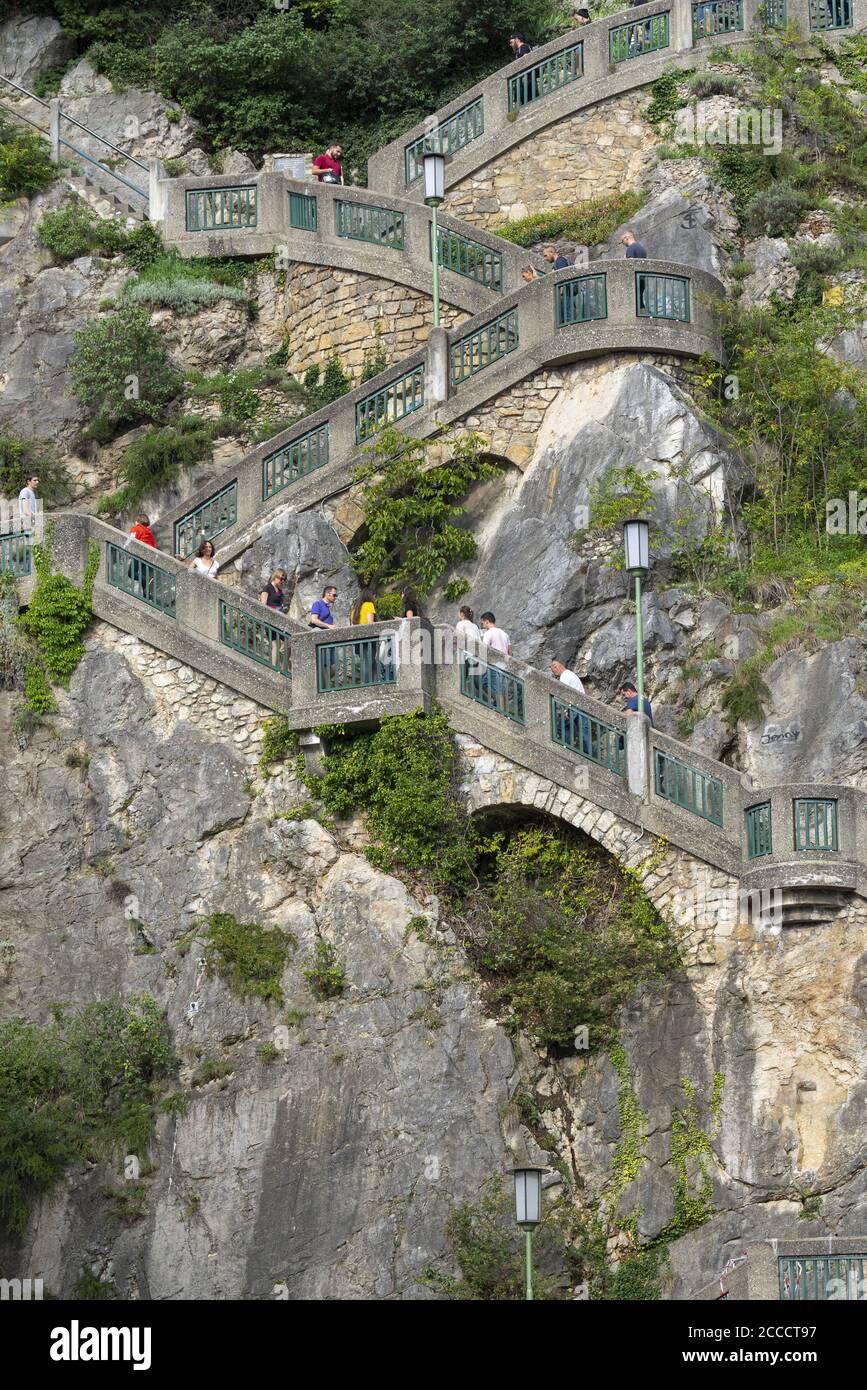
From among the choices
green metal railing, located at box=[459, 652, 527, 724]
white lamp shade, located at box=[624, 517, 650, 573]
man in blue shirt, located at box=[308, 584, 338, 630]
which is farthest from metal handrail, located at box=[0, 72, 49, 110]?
A: white lamp shade, located at box=[624, 517, 650, 573]

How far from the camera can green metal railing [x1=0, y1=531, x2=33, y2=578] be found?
3172 centimetres

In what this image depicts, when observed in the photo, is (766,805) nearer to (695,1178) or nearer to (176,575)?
(695,1178)

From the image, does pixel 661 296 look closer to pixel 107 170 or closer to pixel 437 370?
pixel 437 370

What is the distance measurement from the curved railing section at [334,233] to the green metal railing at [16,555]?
7.32 metres

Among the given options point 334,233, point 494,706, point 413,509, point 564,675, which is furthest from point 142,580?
point 334,233

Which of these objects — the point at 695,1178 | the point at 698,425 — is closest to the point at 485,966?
the point at 695,1178

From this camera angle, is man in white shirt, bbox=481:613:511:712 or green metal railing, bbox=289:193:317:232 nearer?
man in white shirt, bbox=481:613:511:712

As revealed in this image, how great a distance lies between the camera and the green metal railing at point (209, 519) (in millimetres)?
33594

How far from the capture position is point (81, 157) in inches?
1598

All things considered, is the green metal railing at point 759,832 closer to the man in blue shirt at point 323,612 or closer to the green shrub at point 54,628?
the man in blue shirt at point 323,612

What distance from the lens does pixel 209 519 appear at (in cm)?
3366

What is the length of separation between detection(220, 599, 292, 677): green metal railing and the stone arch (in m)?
2.24

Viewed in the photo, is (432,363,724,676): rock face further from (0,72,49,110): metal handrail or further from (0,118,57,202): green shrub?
(0,72,49,110): metal handrail

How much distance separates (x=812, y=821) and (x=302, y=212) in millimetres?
13608
